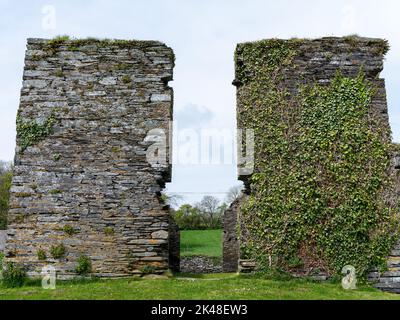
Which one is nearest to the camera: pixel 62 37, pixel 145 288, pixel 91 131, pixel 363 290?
pixel 145 288

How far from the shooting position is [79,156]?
992cm

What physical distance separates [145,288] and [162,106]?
4.15 m

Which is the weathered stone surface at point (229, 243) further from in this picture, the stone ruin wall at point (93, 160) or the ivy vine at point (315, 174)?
the stone ruin wall at point (93, 160)

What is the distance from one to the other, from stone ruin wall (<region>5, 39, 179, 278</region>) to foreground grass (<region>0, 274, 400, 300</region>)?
0.75 meters

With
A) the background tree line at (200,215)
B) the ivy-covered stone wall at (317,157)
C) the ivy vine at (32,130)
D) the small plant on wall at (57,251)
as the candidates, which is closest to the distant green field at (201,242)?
the background tree line at (200,215)

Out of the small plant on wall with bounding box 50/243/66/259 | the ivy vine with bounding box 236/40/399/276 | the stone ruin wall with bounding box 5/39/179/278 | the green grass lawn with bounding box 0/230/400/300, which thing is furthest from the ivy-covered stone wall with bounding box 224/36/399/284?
the small plant on wall with bounding box 50/243/66/259

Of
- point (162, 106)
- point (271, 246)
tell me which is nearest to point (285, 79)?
point (162, 106)

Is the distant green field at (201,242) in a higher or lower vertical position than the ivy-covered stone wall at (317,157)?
lower

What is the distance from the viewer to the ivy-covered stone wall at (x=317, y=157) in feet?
31.1

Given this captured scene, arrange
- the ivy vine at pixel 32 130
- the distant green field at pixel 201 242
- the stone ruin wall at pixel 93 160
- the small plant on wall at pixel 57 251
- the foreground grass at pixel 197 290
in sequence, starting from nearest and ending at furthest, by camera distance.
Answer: the foreground grass at pixel 197 290
the small plant on wall at pixel 57 251
the stone ruin wall at pixel 93 160
the ivy vine at pixel 32 130
the distant green field at pixel 201 242

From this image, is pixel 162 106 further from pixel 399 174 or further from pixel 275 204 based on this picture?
pixel 399 174

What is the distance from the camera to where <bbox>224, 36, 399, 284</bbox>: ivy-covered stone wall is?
31.1ft

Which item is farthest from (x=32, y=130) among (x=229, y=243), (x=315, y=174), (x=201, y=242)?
(x=201, y=242)

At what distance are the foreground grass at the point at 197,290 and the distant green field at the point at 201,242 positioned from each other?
9217 millimetres
